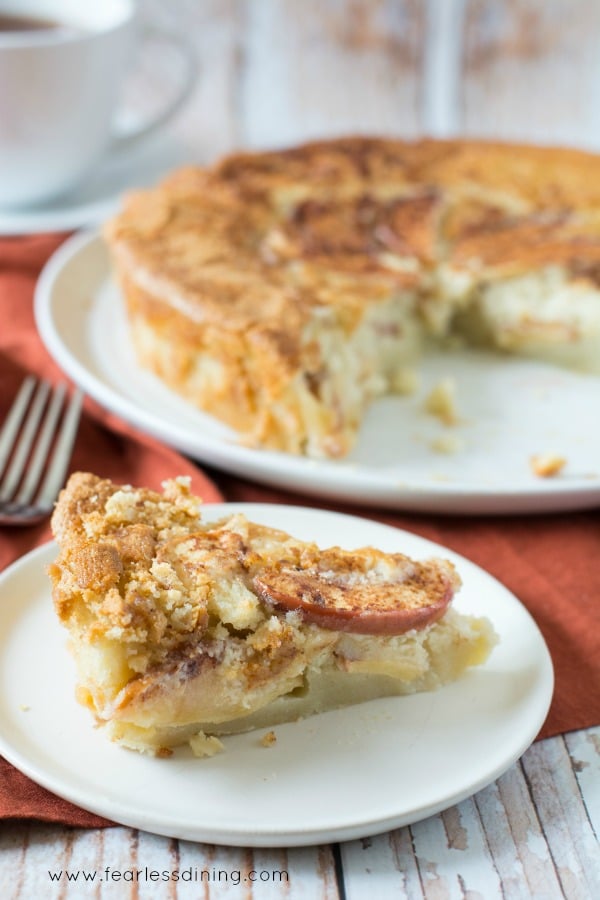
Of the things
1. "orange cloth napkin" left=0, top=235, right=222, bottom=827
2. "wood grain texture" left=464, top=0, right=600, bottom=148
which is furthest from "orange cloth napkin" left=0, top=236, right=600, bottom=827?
"wood grain texture" left=464, top=0, right=600, bottom=148

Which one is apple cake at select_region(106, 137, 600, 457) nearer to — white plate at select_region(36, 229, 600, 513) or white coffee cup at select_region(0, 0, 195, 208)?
white plate at select_region(36, 229, 600, 513)

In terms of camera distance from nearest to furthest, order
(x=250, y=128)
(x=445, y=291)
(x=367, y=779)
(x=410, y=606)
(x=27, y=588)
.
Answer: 1. (x=367, y=779)
2. (x=410, y=606)
3. (x=27, y=588)
4. (x=445, y=291)
5. (x=250, y=128)

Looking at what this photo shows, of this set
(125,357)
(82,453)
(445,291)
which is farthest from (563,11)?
(82,453)

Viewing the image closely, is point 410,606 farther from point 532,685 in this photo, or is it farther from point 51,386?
point 51,386

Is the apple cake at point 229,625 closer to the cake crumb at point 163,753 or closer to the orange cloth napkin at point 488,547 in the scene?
the cake crumb at point 163,753

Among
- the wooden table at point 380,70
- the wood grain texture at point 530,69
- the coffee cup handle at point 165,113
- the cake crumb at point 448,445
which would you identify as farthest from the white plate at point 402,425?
the wood grain texture at point 530,69
